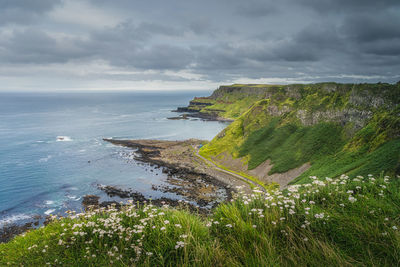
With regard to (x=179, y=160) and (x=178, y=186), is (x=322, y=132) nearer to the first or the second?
(x=178, y=186)

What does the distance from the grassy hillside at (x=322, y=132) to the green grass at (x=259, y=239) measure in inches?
1100

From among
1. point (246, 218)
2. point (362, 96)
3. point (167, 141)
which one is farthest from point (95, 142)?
point (246, 218)

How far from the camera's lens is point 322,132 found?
5772 centimetres

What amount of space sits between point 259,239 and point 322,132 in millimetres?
59043

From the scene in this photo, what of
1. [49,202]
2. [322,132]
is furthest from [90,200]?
[322,132]

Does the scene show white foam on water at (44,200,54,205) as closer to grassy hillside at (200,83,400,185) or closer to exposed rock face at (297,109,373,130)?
grassy hillside at (200,83,400,185)

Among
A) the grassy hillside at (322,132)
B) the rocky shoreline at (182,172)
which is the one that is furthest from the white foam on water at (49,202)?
the grassy hillside at (322,132)

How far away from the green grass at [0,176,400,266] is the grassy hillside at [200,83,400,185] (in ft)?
91.7

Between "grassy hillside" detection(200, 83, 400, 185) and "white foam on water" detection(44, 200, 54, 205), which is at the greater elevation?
"grassy hillside" detection(200, 83, 400, 185)

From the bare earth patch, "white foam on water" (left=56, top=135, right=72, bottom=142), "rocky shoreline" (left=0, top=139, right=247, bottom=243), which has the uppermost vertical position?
"white foam on water" (left=56, top=135, right=72, bottom=142)

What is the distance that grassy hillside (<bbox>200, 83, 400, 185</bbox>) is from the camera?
4003cm

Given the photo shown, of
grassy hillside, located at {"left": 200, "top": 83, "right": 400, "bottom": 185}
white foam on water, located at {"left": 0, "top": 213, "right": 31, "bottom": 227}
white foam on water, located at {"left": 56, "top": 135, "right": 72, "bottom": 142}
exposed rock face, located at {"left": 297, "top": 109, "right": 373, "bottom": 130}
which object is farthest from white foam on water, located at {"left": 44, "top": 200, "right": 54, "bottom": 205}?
exposed rock face, located at {"left": 297, "top": 109, "right": 373, "bottom": 130}

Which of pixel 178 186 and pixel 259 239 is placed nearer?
pixel 259 239

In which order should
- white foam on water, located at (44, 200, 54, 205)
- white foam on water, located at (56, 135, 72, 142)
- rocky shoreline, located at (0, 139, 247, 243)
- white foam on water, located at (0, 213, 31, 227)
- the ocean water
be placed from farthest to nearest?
white foam on water, located at (56, 135, 72, 142) → white foam on water, located at (44, 200, 54, 205) → the ocean water → rocky shoreline, located at (0, 139, 247, 243) → white foam on water, located at (0, 213, 31, 227)
